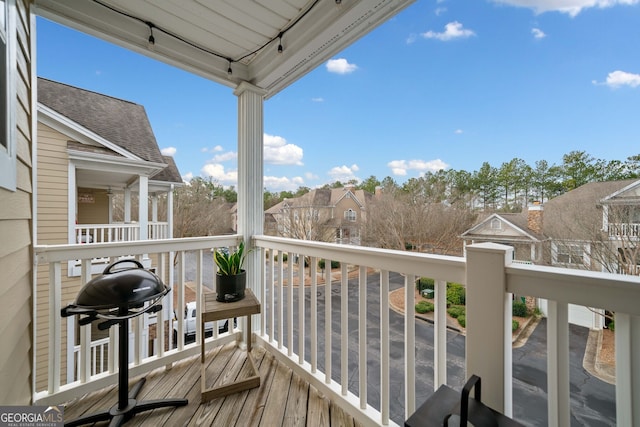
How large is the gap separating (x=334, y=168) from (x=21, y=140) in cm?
167

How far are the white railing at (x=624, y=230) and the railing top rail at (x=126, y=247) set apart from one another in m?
2.29

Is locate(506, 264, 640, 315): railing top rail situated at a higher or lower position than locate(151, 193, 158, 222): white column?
lower

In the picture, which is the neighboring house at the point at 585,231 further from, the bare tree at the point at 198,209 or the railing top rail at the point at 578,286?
the bare tree at the point at 198,209

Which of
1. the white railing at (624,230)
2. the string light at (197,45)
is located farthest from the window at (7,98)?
the white railing at (624,230)

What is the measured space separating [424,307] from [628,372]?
0.65 m

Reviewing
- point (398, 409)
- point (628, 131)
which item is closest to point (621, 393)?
point (628, 131)

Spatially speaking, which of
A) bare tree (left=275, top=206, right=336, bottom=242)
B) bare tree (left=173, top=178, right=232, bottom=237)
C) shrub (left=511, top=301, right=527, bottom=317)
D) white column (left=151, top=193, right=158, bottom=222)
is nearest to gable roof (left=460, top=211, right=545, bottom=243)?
shrub (left=511, top=301, right=527, bottom=317)

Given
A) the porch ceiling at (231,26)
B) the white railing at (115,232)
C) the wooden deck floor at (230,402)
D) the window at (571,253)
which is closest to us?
the window at (571,253)

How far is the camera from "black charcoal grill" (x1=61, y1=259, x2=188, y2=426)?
4.20 feet

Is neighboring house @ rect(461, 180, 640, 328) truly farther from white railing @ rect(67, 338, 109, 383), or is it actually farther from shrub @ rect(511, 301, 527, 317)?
white railing @ rect(67, 338, 109, 383)

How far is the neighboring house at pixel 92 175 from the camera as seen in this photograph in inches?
70.2

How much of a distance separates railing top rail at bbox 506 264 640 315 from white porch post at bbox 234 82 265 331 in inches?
77.9

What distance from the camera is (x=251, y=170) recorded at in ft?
7.89

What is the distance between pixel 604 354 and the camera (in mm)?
797
